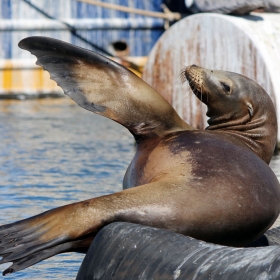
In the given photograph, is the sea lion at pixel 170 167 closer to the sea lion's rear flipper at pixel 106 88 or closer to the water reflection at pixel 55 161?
the sea lion's rear flipper at pixel 106 88

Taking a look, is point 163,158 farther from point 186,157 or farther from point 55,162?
point 55,162

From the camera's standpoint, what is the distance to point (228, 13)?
27.7ft

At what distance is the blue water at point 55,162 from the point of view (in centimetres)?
536

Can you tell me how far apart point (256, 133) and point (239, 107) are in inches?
9.6

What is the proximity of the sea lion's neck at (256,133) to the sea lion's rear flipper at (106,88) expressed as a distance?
31cm

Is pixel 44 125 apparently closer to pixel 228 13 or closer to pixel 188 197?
pixel 228 13

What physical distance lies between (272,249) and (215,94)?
1.95 metres

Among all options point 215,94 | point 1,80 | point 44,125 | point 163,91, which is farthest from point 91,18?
point 215,94

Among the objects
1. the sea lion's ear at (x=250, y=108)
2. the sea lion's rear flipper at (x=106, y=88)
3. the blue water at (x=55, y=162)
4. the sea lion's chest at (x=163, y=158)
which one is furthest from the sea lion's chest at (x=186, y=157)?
the blue water at (x=55, y=162)

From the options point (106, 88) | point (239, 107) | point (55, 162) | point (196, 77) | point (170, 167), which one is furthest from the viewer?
point (55, 162)

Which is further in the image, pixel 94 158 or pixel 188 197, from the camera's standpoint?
pixel 94 158

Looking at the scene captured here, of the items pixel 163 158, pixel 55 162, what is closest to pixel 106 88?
pixel 163 158

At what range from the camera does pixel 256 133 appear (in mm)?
4578

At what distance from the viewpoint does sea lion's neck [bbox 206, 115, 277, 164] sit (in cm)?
454
